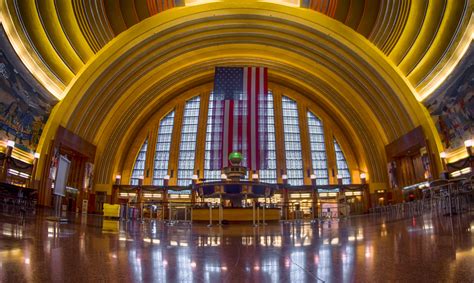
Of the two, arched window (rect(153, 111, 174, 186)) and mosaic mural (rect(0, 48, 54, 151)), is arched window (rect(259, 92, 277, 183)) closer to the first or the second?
arched window (rect(153, 111, 174, 186))

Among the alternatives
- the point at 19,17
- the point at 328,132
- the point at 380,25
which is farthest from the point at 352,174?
the point at 19,17

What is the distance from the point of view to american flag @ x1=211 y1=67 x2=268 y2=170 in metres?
22.6

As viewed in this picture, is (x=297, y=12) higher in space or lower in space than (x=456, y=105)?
higher

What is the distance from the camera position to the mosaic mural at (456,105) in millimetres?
14148

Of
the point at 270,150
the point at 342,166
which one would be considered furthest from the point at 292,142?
the point at 342,166

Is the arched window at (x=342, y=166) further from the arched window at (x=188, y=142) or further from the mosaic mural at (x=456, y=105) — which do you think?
the arched window at (x=188, y=142)

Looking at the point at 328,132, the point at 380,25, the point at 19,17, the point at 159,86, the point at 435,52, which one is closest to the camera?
the point at 19,17

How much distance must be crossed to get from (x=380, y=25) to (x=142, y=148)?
2238 cm

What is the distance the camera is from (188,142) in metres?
30.6

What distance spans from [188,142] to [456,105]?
21422mm

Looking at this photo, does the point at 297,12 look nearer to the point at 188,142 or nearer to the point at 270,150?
the point at 270,150

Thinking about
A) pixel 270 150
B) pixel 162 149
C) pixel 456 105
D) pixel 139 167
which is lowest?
pixel 139 167

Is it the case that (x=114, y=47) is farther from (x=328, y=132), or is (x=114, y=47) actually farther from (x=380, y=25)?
(x=328, y=132)

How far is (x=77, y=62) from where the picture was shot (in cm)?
1994
